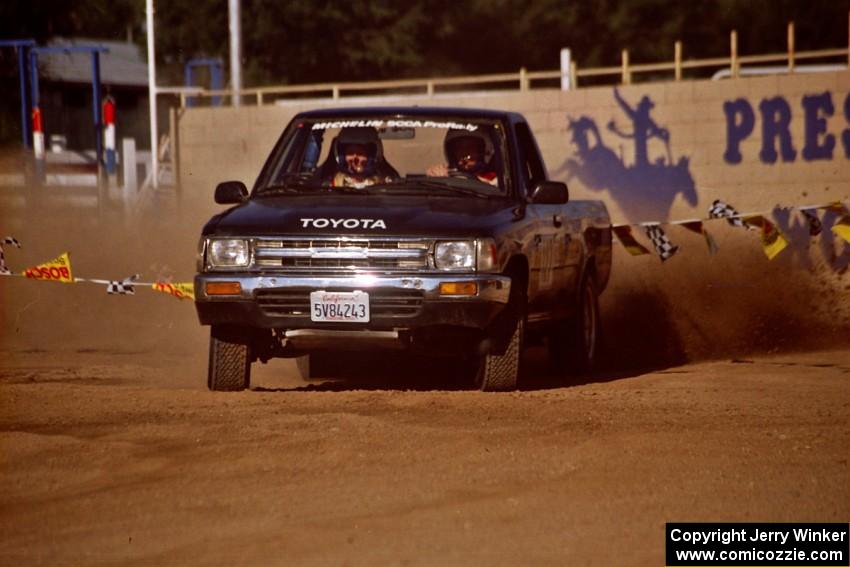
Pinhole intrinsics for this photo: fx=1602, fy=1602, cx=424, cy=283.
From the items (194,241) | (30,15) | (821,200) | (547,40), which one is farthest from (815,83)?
(547,40)

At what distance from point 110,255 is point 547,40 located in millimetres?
33175

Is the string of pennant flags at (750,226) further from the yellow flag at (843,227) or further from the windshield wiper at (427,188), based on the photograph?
the windshield wiper at (427,188)

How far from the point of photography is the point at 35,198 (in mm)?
25469

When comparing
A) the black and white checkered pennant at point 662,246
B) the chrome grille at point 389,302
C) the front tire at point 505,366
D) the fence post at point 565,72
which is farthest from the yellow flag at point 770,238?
the fence post at point 565,72

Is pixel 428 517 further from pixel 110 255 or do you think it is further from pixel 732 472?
pixel 110 255

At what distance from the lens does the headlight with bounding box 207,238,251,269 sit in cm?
886

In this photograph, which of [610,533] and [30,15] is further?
[30,15]

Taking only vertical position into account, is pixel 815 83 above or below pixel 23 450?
above

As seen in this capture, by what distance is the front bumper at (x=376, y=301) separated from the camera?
8.65 m

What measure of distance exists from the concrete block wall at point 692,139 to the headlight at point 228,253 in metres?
12.6

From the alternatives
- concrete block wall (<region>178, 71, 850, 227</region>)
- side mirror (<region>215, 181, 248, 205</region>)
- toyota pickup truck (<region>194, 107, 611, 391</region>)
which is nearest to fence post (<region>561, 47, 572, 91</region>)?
concrete block wall (<region>178, 71, 850, 227</region>)

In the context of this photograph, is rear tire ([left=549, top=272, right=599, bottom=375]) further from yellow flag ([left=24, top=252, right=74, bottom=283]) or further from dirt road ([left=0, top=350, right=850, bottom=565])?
yellow flag ([left=24, top=252, right=74, bottom=283])

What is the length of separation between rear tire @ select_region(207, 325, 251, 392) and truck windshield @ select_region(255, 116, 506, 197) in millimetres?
1095

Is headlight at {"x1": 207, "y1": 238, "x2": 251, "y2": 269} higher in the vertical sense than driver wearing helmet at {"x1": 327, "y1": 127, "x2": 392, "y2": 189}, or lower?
lower
